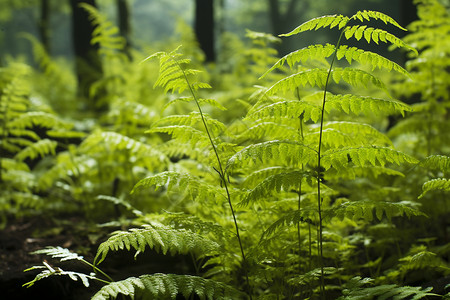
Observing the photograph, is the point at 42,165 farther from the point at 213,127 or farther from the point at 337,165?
the point at 337,165

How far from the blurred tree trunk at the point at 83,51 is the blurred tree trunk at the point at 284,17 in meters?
13.7

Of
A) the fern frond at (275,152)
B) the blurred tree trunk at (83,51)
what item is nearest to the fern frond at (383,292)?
the fern frond at (275,152)

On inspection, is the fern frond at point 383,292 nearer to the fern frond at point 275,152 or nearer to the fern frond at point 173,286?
the fern frond at point 173,286

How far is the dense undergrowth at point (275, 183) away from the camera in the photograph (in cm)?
203

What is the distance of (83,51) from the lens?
816cm

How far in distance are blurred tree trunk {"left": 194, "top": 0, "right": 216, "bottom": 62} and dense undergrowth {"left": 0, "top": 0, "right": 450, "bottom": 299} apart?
545cm

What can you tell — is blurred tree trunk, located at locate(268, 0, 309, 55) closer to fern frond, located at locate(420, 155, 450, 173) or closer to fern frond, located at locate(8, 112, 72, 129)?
fern frond, located at locate(8, 112, 72, 129)

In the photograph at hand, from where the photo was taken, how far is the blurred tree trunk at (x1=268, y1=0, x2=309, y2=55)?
74.8 ft

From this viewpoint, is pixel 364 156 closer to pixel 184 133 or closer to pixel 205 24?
pixel 184 133

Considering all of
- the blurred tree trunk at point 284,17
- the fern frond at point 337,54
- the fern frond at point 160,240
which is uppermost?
the blurred tree trunk at point 284,17

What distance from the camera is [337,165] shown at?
2094mm

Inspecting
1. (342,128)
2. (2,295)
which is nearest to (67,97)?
(2,295)

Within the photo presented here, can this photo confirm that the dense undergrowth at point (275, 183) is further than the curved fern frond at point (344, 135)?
No

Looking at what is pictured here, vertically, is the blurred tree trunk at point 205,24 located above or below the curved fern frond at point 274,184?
above
